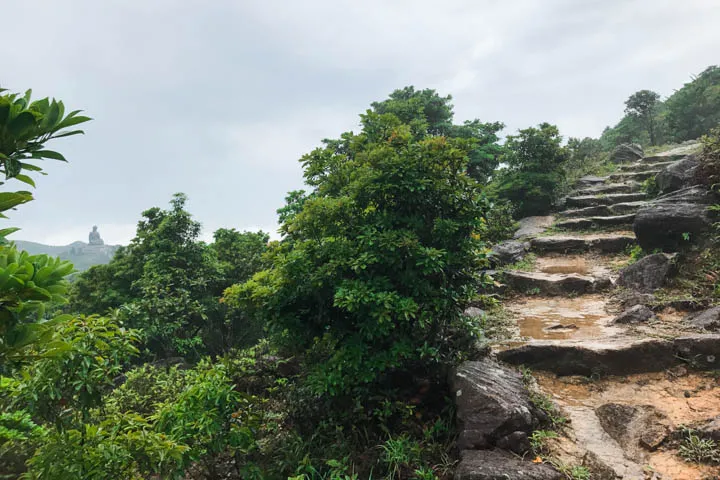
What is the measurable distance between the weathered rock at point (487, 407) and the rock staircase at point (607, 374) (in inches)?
2.7

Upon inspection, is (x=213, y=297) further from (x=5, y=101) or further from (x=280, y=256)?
(x=5, y=101)

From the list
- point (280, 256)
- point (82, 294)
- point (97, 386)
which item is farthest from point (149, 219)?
point (97, 386)

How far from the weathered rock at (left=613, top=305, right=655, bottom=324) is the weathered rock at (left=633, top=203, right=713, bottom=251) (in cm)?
268

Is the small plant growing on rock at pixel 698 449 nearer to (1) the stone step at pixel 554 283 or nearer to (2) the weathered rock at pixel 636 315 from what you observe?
(2) the weathered rock at pixel 636 315

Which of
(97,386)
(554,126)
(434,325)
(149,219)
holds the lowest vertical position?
(434,325)

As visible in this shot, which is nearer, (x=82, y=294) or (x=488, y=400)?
(x=488, y=400)

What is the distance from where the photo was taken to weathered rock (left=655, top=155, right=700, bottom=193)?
9461mm

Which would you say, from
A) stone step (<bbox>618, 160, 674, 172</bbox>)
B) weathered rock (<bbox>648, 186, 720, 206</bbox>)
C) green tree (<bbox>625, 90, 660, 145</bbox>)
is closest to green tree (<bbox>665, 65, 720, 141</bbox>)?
green tree (<bbox>625, 90, 660, 145</bbox>)

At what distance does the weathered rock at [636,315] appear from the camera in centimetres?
573

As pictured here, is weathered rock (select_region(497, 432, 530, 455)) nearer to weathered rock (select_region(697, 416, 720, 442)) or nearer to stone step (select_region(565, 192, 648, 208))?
weathered rock (select_region(697, 416, 720, 442))

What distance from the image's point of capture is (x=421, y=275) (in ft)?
13.9

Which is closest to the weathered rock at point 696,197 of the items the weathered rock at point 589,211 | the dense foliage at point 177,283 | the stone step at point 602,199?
the weathered rock at point 589,211

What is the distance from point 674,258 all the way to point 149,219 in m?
16.7

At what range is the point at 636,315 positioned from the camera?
582cm
